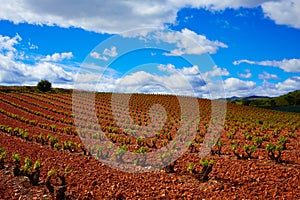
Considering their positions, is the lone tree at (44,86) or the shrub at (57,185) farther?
the lone tree at (44,86)

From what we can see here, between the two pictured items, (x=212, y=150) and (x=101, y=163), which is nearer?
(x=101, y=163)

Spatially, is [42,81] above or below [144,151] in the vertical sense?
above

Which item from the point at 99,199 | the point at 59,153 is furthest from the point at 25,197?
the point at 59,153

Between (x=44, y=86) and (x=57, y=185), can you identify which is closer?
(x=57, y=185)

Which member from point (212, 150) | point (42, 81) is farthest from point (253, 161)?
point (42, 81)

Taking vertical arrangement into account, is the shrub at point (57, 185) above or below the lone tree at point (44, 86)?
below

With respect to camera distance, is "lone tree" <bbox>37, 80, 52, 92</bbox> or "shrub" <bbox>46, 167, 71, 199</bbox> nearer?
"shrub" <bbox>46, 167, 71, 199</bbox>

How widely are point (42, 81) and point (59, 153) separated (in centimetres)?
5169

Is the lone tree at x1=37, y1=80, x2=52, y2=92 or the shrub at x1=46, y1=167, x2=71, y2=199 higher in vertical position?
the lone tree at x1=37, y1=80, x2=52, y2=92

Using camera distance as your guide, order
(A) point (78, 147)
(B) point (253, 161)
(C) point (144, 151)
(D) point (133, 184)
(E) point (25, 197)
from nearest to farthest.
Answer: (E) point (25, 197), (D) point (133, 184), (B) point (253, 161), (C) point (144, 151), (A) point (78, 147)

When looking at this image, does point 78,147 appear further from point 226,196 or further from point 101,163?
point 226,196

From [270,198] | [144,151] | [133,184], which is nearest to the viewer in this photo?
[270,198]

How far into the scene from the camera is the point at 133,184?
8.18m

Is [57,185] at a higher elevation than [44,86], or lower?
lower
